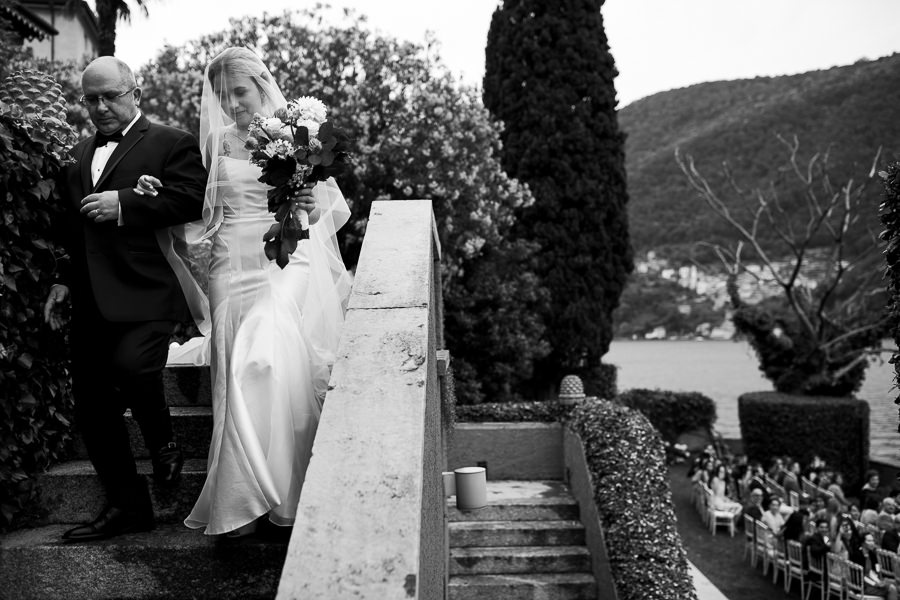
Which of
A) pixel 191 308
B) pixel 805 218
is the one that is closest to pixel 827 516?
pixel 191 308

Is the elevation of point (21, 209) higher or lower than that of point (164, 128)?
lower

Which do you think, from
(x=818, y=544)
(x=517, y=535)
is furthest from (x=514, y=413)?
(x=818, y=544)

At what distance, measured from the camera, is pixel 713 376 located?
81.2 metres

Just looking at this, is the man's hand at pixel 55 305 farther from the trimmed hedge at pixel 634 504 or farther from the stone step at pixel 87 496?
the trimmed hedge at pixel 634 504

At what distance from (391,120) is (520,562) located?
8246 mm

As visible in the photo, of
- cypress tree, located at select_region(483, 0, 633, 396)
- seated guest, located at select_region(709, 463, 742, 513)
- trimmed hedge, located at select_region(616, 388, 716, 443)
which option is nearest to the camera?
seated guest, located at select_region(709, 463, 742, 513)

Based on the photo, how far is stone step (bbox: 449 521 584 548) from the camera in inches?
493

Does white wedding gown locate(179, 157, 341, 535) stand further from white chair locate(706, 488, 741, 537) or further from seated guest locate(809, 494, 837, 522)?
white chair locate(706, 488, 741, 537)

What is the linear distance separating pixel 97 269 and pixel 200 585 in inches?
56.5

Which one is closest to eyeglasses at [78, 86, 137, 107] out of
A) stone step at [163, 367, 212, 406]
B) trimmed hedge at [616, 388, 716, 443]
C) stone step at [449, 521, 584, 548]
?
stone step at [163, 367, 212, 406]

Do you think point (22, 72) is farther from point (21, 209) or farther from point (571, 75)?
point (571, 75)

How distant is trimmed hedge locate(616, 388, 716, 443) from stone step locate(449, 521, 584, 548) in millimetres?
15351

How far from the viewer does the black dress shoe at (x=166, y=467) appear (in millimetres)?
3639

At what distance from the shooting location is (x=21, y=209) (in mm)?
3537
